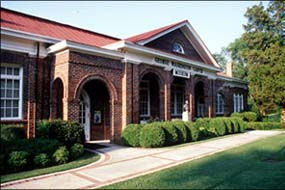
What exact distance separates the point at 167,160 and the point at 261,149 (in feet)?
15.3

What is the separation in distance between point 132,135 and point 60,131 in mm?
3617

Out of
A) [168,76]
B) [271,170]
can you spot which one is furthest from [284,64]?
[271,170]

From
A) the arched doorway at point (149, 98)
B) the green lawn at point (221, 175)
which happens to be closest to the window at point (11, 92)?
the green lawn at point (221, 175)

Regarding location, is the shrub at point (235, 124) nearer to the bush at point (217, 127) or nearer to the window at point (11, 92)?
the bush at point (217, 127)

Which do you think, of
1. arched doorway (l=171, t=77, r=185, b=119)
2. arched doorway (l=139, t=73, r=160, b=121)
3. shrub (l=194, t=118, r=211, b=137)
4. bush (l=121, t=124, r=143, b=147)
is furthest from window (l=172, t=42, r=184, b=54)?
bush (l=121, t=124, r=143, b=147)

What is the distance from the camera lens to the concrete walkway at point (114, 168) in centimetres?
568

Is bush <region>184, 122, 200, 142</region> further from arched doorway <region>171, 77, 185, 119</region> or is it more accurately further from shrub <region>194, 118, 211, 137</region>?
arched doorway <region>171, 77, 185, 119</region>

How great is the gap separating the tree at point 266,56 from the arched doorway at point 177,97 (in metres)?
7.60

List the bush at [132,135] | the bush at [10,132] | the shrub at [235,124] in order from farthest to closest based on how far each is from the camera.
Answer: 1. the shrub at [235,124]
2. the bush at [132,135]
3. the bush at [10,132]

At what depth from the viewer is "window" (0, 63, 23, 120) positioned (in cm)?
927

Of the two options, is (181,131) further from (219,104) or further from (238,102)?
(238,102)

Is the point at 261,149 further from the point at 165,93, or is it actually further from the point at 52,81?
the point at 52,81

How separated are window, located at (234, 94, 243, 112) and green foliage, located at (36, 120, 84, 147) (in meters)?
20.1

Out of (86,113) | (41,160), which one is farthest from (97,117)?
(41,160)
